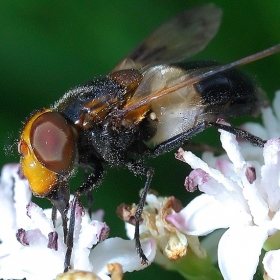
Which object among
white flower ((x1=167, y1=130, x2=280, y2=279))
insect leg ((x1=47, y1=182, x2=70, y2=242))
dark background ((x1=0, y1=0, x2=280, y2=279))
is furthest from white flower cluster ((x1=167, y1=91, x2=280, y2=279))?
dark background ((x1=0, y1=0, x2=280, y2=279))

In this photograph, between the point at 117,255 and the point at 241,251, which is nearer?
the point at 241,251

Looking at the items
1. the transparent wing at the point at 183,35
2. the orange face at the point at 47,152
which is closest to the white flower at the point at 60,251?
the orange face at the point at 47,152

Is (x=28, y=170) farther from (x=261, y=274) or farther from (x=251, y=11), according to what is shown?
(x=251, y=11)

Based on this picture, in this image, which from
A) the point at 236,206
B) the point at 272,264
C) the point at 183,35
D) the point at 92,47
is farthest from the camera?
the point at 92,47

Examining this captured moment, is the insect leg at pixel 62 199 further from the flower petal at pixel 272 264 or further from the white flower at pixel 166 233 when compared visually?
the flower petal at pixel 272 264

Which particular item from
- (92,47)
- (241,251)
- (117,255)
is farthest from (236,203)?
(92,47)

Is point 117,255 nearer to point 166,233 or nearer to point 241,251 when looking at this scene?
point 166,233

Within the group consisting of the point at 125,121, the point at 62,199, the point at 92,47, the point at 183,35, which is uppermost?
the point at 92,47

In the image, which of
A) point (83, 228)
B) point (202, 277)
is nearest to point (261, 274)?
point (202, 277)
